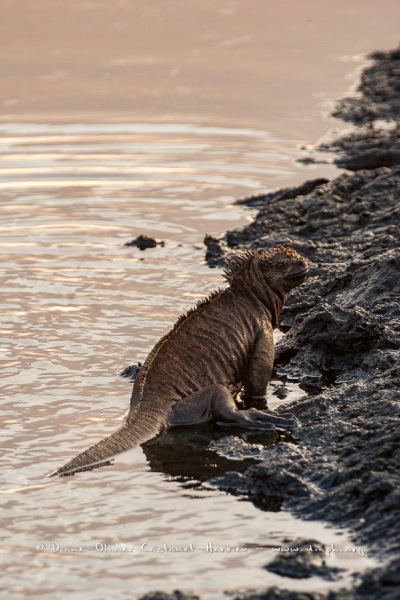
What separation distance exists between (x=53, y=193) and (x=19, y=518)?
24.2 feet

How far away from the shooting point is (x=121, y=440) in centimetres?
689

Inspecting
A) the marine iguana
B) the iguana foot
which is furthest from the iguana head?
the iguana foot

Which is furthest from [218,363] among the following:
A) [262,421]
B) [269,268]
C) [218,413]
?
[269,268]

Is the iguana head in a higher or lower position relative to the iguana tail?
higher

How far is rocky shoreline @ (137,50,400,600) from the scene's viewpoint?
5.82 metres

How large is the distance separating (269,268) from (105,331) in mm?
1500

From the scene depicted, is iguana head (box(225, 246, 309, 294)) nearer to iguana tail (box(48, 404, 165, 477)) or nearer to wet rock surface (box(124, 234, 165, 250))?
iguana tail (box(48, 404, 165, 477))

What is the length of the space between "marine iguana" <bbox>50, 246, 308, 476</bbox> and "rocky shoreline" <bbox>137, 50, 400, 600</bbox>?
0.33 m

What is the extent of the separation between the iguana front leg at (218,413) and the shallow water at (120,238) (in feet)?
1.34

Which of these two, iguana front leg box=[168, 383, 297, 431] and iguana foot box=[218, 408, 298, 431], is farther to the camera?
iguana front leg box=[168, 383, 297, 431]

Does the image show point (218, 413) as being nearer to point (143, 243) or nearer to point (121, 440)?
point (121, 440)

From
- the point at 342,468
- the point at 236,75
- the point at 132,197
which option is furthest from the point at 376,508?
the point at 236,75

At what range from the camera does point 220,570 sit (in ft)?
17.9

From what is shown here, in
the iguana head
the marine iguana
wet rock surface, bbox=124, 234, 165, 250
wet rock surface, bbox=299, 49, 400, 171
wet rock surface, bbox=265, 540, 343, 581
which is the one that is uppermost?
wet rock surface, bbox=299, 49, 400, 171
